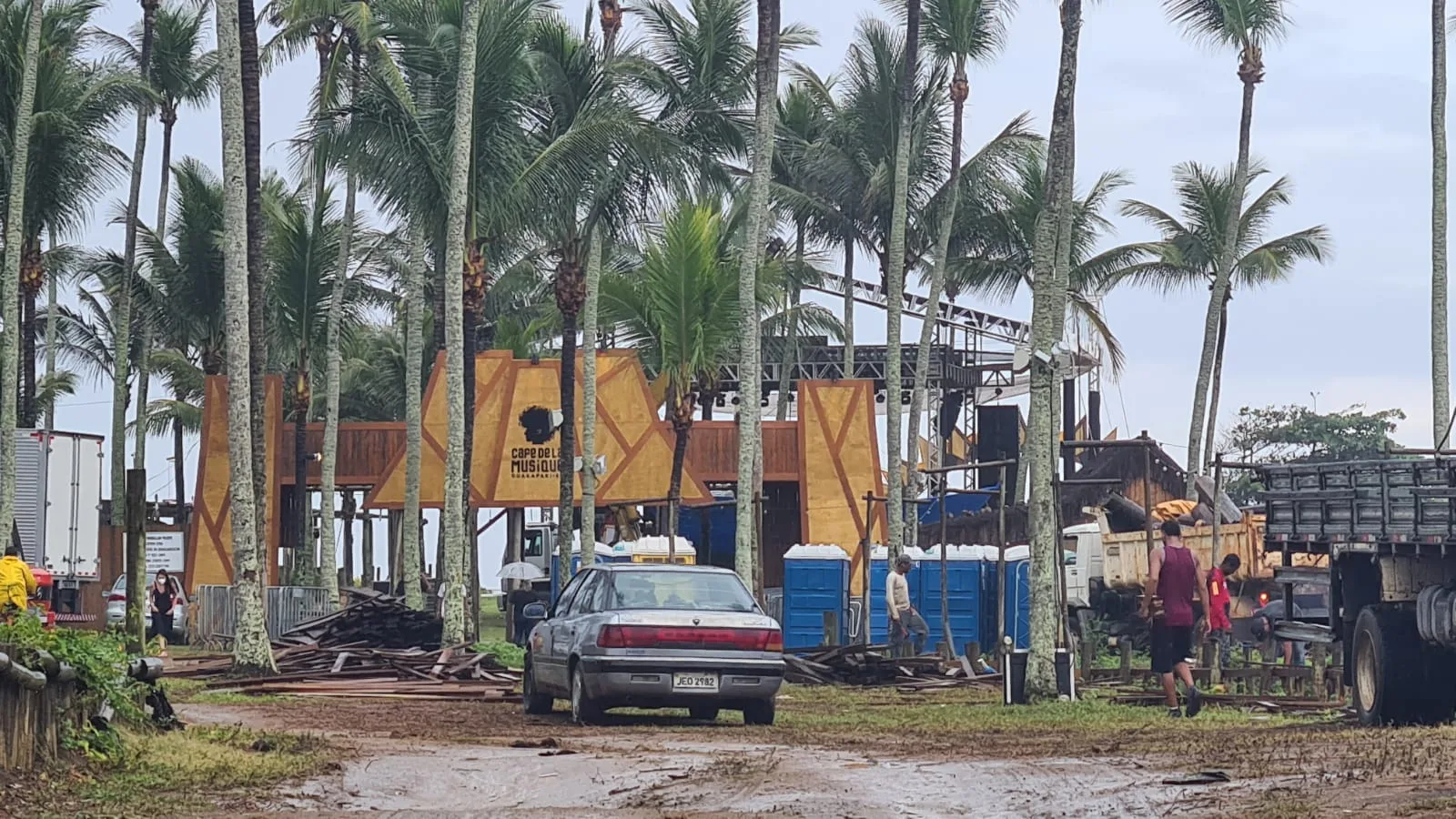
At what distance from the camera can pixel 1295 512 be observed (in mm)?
17969

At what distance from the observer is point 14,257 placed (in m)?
34.9

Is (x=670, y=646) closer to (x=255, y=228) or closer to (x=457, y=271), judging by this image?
(x=457, y=271)

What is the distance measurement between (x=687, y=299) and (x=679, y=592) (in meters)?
18.7

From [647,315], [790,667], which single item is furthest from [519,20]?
[790,667]

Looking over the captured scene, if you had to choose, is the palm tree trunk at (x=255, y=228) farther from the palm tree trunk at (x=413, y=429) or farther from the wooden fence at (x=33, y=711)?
the wooden fence at (x=33, y=711)

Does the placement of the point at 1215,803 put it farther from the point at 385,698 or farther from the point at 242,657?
the point at 242,657

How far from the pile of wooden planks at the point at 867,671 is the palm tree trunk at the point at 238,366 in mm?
6081

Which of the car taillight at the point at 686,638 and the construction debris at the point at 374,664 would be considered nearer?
the car taillight at the point at 686,638

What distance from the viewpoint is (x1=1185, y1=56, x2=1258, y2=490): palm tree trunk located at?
40688mm

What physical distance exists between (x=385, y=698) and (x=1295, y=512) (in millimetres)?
9237

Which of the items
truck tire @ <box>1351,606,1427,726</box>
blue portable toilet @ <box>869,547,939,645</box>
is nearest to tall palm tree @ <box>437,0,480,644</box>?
blue portable toilet @ <box>869,547,939,645</box>

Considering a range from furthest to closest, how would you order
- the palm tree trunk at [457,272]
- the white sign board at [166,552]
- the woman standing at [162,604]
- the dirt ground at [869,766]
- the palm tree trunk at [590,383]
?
1. the white sign board at [166,552]
2. the woman standing at [162,604]
3. the palm tree trunk at [590,383]
4. the palm tree trunk at [457,272]
5. the dirt ground at [869,766]

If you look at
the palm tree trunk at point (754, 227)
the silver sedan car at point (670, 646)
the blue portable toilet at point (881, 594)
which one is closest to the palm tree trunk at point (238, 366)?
the silver sedan car at point (670, 646)

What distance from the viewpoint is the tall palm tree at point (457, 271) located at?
2836cm
